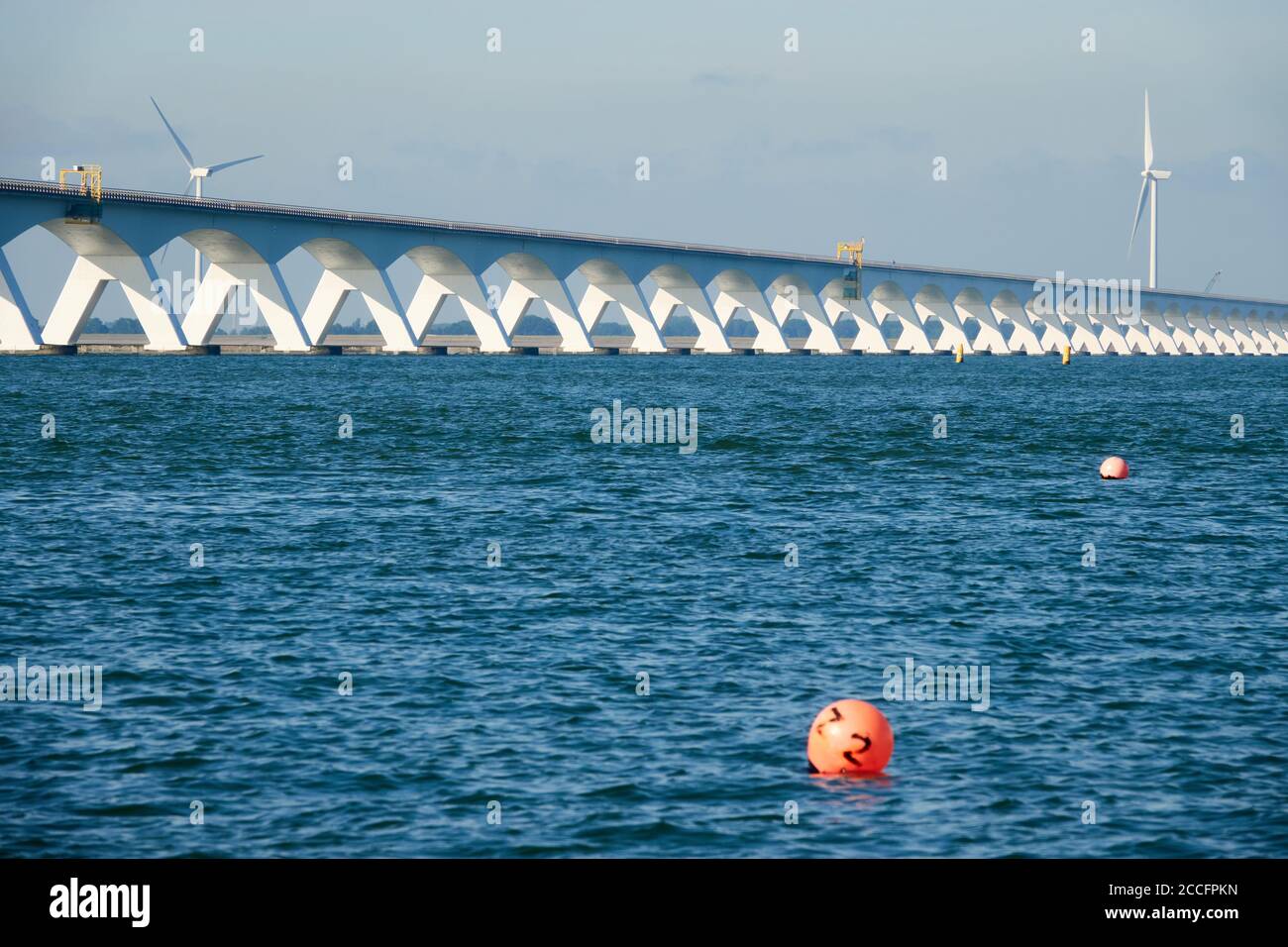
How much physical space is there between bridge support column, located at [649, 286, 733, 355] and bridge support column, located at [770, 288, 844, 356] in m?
8.48

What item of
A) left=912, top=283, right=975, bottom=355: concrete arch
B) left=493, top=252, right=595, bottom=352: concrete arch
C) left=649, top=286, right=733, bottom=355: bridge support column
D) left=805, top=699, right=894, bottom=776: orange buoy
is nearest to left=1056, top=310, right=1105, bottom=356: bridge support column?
left=912, top=283, right=975, bottom=355: concrete arch

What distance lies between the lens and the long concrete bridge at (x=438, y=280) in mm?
82312

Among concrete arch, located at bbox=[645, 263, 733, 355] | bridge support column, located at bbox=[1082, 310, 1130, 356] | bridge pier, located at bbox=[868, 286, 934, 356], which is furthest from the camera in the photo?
bridge support column, located at bbox=[1082, 310, 1130, 356]

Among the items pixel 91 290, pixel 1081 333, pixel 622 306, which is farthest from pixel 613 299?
pixel 1081 333

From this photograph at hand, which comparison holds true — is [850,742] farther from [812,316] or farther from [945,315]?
[945,315]

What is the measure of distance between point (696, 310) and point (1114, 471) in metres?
97.2

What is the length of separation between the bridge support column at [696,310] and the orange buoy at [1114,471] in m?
94.3

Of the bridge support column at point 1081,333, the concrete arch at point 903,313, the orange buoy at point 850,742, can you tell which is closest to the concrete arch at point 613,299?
the concrete arch at point 903,313

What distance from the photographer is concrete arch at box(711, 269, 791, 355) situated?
441 ft

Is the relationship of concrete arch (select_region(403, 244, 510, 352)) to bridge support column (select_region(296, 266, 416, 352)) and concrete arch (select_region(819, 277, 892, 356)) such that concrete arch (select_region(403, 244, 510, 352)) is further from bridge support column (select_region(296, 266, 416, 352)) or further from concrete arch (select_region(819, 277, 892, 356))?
concrete arch (select_region(819, 277, 892, 356))

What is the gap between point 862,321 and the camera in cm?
15150

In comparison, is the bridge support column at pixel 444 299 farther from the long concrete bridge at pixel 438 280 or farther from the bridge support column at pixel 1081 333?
the bridge support column at pixel 1081 333

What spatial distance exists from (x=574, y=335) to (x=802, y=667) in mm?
105066

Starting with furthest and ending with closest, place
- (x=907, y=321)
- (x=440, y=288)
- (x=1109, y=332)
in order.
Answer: (x=1109, y=332) < (x=907, y=321) < (x=440, y=288)
